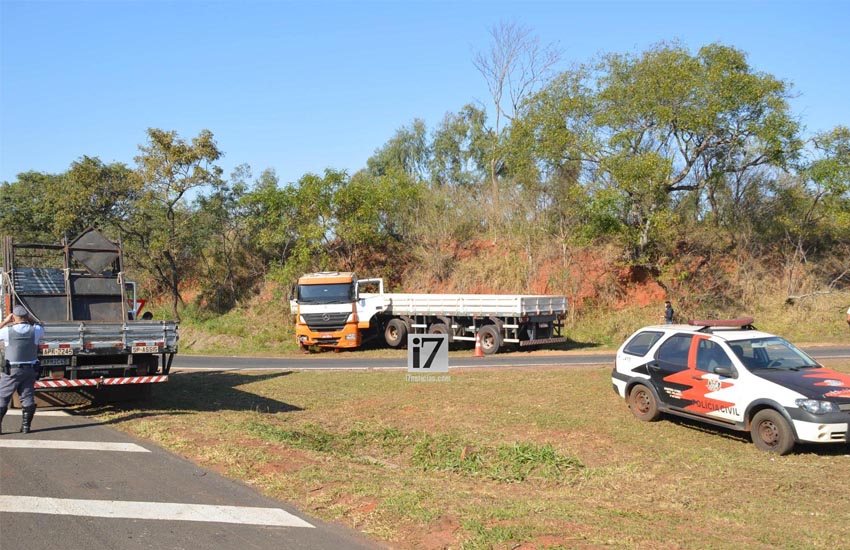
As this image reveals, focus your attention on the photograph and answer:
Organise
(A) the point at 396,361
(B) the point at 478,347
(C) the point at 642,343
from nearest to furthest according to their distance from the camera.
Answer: (C) the point at 642,343, (A) the point at 396,361, (B) the point at 478,347

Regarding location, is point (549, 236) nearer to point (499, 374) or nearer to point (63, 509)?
point (499, 374)

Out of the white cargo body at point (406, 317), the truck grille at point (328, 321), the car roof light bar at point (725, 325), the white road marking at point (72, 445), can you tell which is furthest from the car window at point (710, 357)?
the truck grille at point (328, 321)

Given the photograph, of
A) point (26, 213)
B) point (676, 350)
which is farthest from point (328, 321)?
point (26, 213)

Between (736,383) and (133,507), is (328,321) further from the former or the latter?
(133,507)

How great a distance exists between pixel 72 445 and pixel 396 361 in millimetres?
13386

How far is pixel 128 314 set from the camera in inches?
574

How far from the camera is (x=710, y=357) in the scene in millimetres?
10367

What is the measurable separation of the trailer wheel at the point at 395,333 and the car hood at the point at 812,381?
16476 mm

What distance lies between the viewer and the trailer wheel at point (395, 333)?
25.3 meters

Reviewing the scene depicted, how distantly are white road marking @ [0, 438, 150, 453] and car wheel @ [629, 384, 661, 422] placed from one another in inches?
293

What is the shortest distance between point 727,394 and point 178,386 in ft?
37.0

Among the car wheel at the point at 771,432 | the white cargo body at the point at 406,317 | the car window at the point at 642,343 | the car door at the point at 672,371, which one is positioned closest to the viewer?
the car wheel at the point at 771,432

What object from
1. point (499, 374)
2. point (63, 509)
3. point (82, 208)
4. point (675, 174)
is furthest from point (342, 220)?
point (63, 509)

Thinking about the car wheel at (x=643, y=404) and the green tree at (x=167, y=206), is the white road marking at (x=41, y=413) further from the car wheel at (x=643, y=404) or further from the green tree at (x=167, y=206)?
the green tree at (x=167, y=206)
